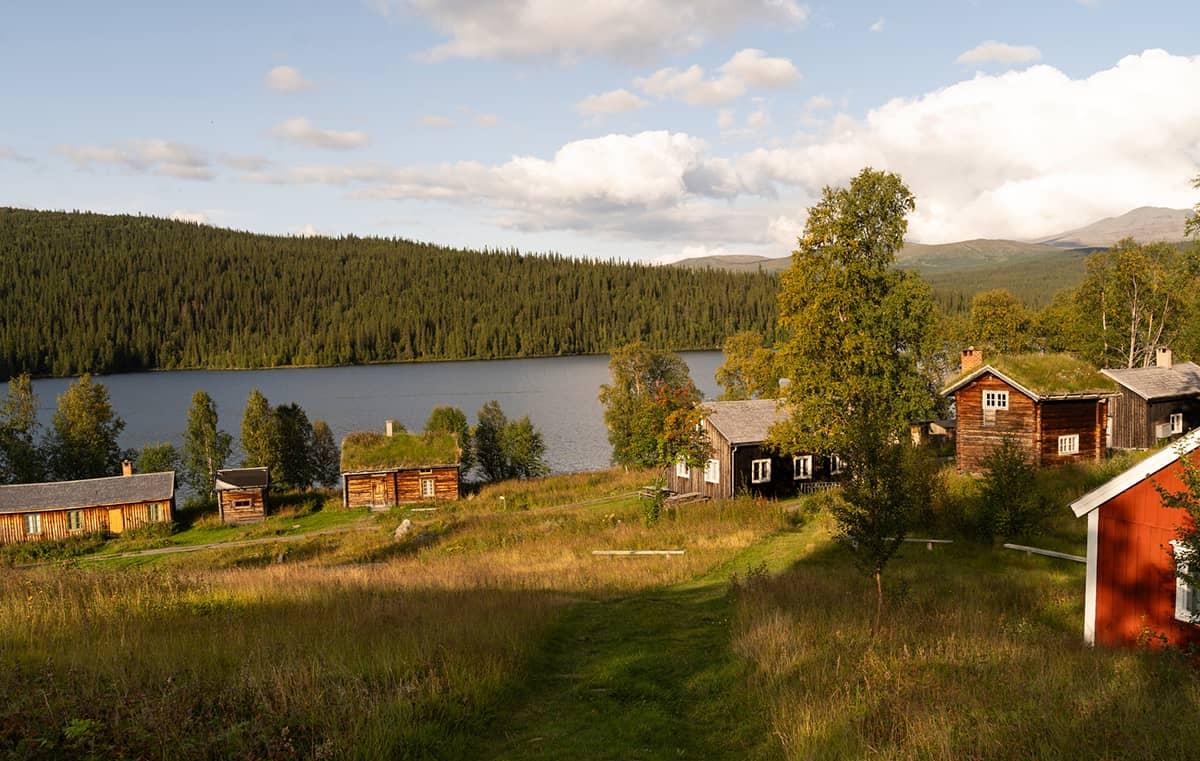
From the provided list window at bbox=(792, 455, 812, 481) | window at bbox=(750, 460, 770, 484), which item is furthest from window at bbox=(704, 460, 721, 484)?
window at bbox=(792, 455, 812, 481)

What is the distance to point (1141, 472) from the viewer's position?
13703mm

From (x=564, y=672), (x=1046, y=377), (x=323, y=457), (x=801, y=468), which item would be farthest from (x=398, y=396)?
(x=564, y=672)

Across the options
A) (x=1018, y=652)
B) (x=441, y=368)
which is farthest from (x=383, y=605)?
(x=441, y=368)

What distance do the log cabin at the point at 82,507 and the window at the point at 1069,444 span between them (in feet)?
181

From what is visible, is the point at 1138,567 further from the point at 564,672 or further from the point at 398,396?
the point at 398,396

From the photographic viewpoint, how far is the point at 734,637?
12.9 meters

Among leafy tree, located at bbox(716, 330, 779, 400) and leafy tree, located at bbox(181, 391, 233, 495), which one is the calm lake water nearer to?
leafy tree, located at bbox(716, 330, 779, 400)

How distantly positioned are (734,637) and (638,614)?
3.72 meters

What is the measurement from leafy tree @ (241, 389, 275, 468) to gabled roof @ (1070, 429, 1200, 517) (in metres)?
59.9

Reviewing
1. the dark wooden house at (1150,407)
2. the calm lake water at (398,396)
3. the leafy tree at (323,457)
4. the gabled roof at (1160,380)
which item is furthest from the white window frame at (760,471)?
the leafy tree at (323,457)

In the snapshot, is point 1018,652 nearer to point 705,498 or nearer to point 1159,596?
point 1159,596

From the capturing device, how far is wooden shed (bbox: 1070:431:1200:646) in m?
13.3

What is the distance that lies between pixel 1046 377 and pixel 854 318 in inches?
454

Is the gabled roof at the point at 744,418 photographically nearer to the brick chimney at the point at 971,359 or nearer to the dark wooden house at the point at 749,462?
the dark wooden house at the point at 749,462
